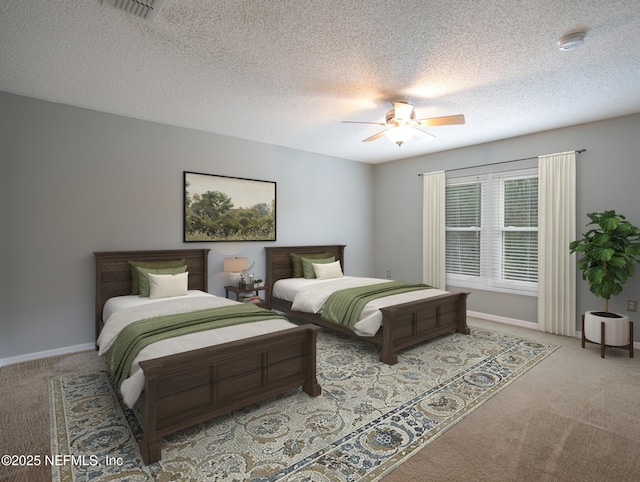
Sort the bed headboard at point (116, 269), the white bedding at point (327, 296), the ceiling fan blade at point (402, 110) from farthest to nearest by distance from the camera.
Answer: the bed headboard at point (116, 269) → the white bedding at point (327, 296) → the ceiling fan blade at point (402, 110)

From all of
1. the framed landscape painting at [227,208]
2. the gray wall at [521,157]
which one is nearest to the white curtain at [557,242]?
the gray wall at [521,157]

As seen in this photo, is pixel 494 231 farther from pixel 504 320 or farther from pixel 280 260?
pixel 280 260

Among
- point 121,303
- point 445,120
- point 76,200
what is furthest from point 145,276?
point 445,120

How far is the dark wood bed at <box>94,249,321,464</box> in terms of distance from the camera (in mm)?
2029

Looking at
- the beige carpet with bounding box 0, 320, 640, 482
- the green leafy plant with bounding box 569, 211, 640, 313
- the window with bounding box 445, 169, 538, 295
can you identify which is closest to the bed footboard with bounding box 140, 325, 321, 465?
the beige carpet with bounding box 0, 320, 640, 482

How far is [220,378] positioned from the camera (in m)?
2.34

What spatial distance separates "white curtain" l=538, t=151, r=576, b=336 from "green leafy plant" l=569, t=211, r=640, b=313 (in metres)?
0.58

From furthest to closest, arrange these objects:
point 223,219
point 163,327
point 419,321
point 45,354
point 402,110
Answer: point 223,219 < point 419,321 < point 45,354 < point 402,110 < point 163,327

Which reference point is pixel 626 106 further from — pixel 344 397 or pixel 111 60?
pixel 111 60

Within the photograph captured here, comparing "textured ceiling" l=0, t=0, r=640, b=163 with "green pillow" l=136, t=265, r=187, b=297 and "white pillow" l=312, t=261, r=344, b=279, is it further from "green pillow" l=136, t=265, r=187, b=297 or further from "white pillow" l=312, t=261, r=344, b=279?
"white pillow" l=312, t=261, r=344, b=279

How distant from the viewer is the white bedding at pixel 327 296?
3.54 meters

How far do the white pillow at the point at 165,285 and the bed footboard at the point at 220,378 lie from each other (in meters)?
1.80

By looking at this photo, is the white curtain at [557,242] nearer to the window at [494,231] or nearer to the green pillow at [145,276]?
the window at [494,231]

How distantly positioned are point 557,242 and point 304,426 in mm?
4058
